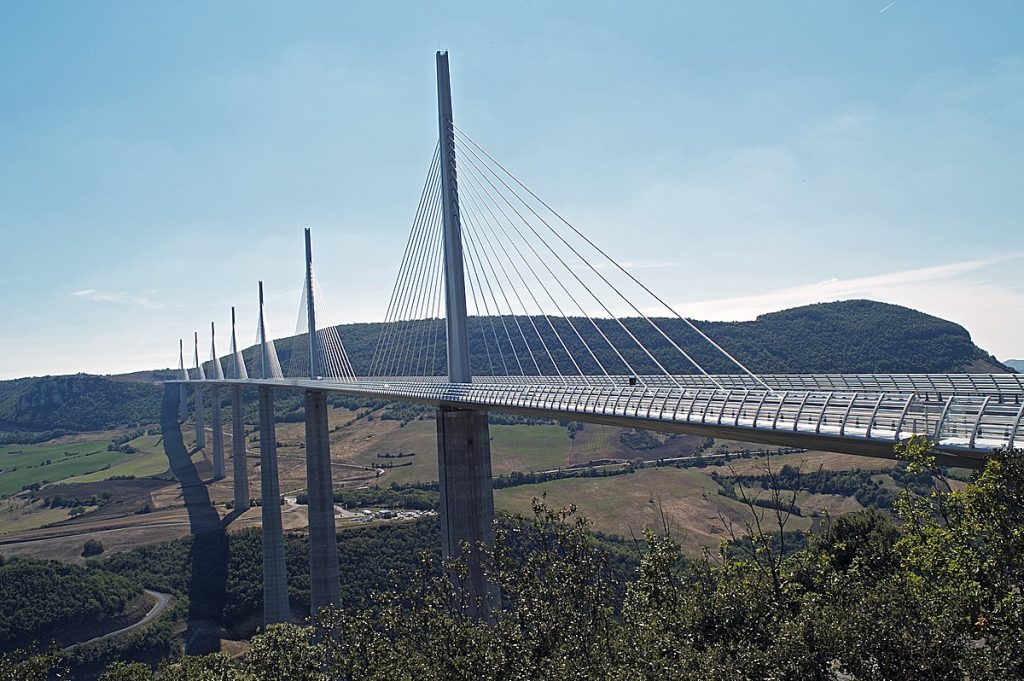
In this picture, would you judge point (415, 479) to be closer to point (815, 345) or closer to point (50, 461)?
point (815, 345)

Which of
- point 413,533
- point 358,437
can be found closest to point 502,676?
point 413,533

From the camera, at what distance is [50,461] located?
3971 inches

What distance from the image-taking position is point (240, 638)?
46688mm

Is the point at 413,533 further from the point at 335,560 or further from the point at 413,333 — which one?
the point at 413,333

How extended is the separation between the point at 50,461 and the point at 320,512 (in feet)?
245

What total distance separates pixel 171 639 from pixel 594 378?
30.1 metres

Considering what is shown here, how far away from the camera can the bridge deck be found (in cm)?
1052

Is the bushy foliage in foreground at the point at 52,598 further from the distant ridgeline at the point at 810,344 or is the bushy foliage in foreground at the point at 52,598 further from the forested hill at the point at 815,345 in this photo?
the distant ridgeline at the point at 810,344

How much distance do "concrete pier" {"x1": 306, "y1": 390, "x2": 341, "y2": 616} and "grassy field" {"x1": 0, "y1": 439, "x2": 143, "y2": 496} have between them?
55.2 meters

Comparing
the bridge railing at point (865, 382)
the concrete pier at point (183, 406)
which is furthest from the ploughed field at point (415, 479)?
the bridge railing at point (865, 382)

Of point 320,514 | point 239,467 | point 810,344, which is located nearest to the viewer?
point 320,514

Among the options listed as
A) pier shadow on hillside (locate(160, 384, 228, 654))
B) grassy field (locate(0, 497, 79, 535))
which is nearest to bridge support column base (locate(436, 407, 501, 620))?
pier shadow on hillside (locate(160, 384, 228, 654))

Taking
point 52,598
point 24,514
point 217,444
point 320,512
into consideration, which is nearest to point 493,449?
point 217,444

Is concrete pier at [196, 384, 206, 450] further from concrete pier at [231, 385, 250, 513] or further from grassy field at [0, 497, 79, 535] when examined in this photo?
concrete pier at [231, 385, 250, 513]
